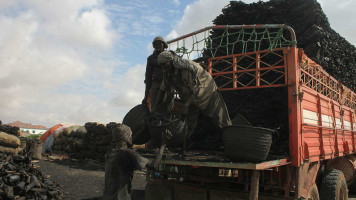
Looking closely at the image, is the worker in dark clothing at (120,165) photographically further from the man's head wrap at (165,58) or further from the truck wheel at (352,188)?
the truck wheel at (352,188)

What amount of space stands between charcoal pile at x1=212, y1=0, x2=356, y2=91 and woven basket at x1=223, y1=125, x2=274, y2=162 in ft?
15.7

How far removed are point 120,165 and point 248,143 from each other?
1620 mm

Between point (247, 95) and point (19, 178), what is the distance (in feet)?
18.0

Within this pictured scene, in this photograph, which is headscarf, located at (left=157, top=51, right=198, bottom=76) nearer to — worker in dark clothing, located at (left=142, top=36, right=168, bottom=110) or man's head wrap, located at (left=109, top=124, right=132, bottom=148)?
worker in dark clothing, located at (left=142, top=36, right=168, bottom=110)

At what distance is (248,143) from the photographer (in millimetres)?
3607

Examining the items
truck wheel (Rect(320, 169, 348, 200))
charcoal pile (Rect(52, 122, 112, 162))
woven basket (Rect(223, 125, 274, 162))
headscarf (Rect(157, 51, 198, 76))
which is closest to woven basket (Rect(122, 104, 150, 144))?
headscarf (Rect(157, 51, 198, 76))

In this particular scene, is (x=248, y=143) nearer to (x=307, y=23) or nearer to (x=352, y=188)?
(x=307, y=23)

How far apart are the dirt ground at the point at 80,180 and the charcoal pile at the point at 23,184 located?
1.61 ft

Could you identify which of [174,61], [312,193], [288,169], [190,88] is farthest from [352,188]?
[174,61]

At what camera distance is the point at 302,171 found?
14.2 feet

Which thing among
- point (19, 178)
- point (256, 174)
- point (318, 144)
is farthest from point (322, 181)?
point (19, 178)

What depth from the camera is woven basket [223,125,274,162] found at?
358cm

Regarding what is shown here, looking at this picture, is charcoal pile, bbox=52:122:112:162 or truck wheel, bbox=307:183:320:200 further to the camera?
charcoal pile, bbox=52:122:112:162

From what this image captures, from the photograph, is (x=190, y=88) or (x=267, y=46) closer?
(x=190, y=88)
